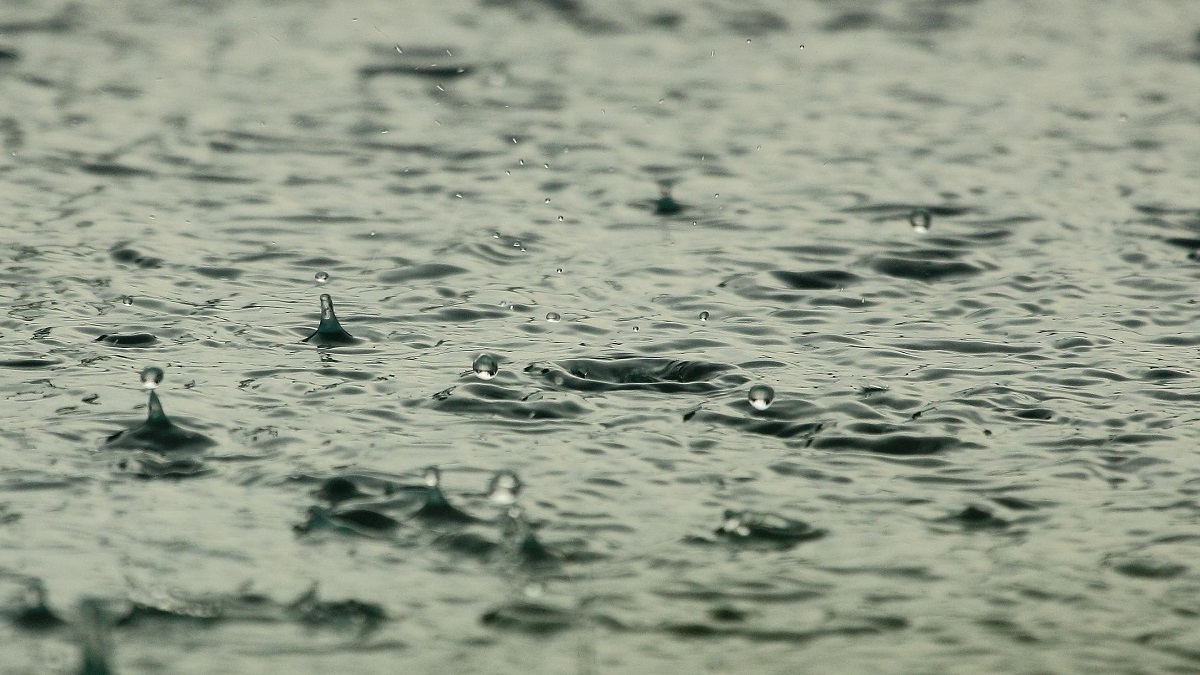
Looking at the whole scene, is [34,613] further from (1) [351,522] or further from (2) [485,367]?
(2) [485,367]

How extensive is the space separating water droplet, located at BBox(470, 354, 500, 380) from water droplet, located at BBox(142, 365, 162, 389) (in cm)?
117

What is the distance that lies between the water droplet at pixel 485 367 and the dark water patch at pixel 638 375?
0.44 ft

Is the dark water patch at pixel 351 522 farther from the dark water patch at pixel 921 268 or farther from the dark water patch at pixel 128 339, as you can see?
the dark water patch at pixel 921 268

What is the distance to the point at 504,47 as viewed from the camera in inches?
476

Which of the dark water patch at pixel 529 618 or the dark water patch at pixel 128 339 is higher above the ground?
the dark water patch at pixel 128 339

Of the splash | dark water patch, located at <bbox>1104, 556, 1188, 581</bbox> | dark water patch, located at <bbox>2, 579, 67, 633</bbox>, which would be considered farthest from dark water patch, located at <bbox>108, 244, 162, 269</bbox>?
dark water patch, located at <bbox>1104, 556, 1188, 581</bbox>

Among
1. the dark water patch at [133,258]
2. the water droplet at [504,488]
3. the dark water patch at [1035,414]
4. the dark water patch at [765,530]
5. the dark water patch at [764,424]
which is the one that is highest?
the dark water patch at [133,258]

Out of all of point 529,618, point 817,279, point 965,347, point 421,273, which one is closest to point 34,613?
point 529,618

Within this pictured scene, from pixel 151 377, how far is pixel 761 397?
2.21 meters

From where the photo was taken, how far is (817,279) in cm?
769

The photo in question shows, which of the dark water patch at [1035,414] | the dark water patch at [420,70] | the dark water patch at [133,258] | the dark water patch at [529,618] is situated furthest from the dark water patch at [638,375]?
the dark water patch at [420,70]

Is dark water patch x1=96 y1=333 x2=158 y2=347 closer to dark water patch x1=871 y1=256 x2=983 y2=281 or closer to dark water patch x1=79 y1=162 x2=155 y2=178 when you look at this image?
dark water patch x1=79 y1=162 x2=155 y2=178

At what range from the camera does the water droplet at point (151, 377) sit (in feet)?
19.6

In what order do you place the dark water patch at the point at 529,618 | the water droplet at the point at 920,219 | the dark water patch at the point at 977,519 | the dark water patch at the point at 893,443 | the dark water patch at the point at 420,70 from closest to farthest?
1. the dark water patch at the point at 529,618
2. the dark water patch at the point at 977,519
3. the dark water patch at the point at 893,443
4. the water droplet at the point at 920,219
5. the dark water patch at the point at 420,70
